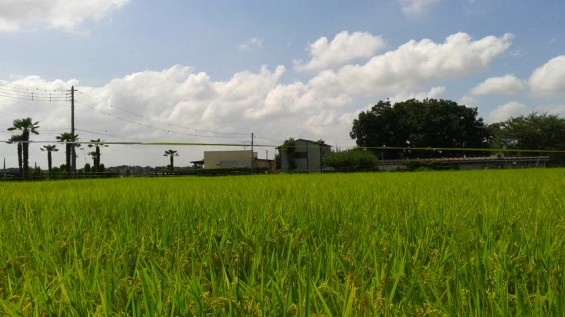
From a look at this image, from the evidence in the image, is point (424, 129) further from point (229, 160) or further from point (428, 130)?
point (229, 160)

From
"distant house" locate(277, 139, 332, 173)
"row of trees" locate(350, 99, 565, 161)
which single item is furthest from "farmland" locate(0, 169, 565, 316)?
"row of trees" locate(350, 99, 565, 161)

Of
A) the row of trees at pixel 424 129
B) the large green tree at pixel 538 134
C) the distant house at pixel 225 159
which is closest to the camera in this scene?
the large green tree at pixel 538 134

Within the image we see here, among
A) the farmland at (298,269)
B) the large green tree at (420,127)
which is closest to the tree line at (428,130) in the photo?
the large green tree at (420,127)

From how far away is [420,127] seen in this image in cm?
7456

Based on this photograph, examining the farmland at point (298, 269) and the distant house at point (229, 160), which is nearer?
the farmland at point (298, 269)

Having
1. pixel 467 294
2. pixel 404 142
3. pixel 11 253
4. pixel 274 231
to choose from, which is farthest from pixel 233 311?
pixel 404 142

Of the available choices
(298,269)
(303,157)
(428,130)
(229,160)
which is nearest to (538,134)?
(428,130)

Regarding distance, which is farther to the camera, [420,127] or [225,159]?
[225,159]

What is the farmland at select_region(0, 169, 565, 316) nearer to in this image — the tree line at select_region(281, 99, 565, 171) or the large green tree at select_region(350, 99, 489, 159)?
the tree line at select_region(281, 99, 565, 171)

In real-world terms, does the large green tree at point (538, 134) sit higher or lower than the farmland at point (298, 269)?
higher

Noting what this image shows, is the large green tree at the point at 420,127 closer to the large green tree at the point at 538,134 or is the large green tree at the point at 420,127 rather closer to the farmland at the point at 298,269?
the large green tree at the point at 538,134

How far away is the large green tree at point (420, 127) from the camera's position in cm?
7469

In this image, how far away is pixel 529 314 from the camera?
1.11 meters

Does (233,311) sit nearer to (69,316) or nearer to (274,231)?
(69,316)
